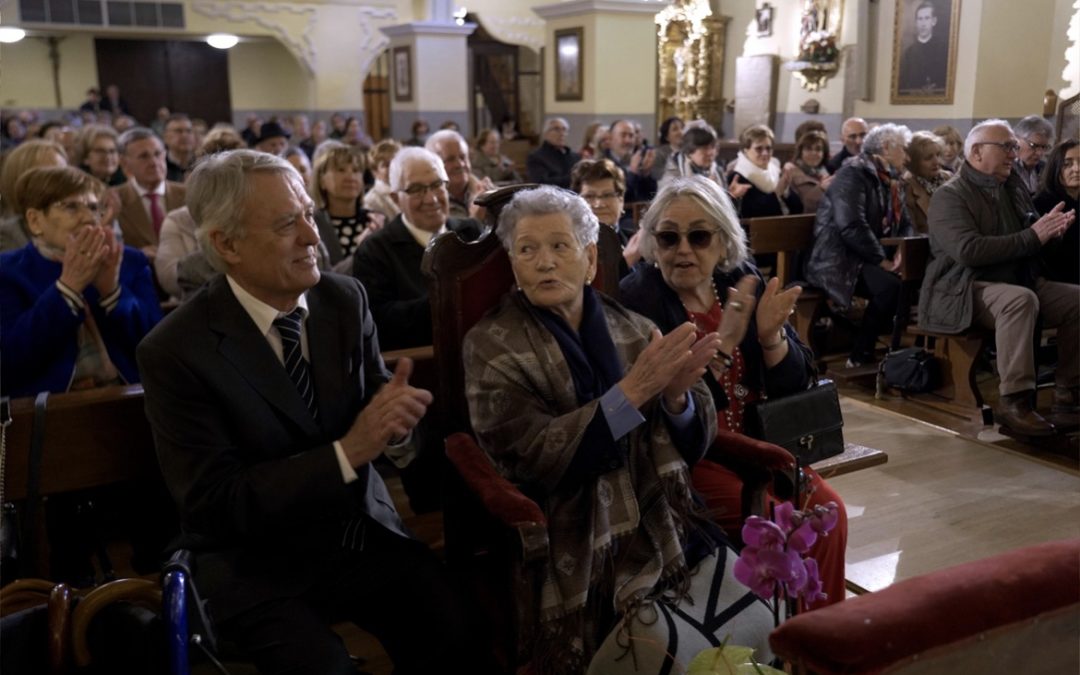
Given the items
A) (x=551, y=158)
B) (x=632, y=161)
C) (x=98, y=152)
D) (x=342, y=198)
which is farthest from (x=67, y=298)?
(x=551, y=158)

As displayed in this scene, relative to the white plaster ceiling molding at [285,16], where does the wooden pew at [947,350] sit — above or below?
below

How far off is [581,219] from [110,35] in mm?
14865

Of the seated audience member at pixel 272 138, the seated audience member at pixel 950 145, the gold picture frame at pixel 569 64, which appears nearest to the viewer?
the seated audience member at pixel 272 138

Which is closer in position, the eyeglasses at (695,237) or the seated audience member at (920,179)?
the eyeglasses at (695,237)

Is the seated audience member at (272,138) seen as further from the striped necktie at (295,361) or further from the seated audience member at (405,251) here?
the striped necktie at (295,361)

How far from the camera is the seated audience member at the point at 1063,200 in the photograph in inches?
161

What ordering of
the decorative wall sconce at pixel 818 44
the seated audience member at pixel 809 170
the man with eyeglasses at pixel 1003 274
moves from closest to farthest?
the man with eyeglasses at pixel 1003 274 < the seated audience member at pixel 809 170 < the decorative wall sconce at pixel 818 44

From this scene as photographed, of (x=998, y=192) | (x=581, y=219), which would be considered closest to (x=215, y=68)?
(x=998, y=192)

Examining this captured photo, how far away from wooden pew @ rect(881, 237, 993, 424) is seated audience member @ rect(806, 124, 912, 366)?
0.16 m

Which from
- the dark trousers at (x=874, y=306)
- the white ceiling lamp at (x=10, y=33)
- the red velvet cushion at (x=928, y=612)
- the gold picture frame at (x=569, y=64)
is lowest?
the dark trousers at (x=874, y=306)

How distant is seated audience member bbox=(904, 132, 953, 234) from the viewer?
4984 mm

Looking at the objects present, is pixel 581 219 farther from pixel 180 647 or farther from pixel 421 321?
pixel 180 647

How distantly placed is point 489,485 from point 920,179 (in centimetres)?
413

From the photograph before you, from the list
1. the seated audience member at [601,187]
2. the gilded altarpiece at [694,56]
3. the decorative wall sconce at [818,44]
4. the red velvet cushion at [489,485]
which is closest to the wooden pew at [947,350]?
the seated audience member at [601,187]
